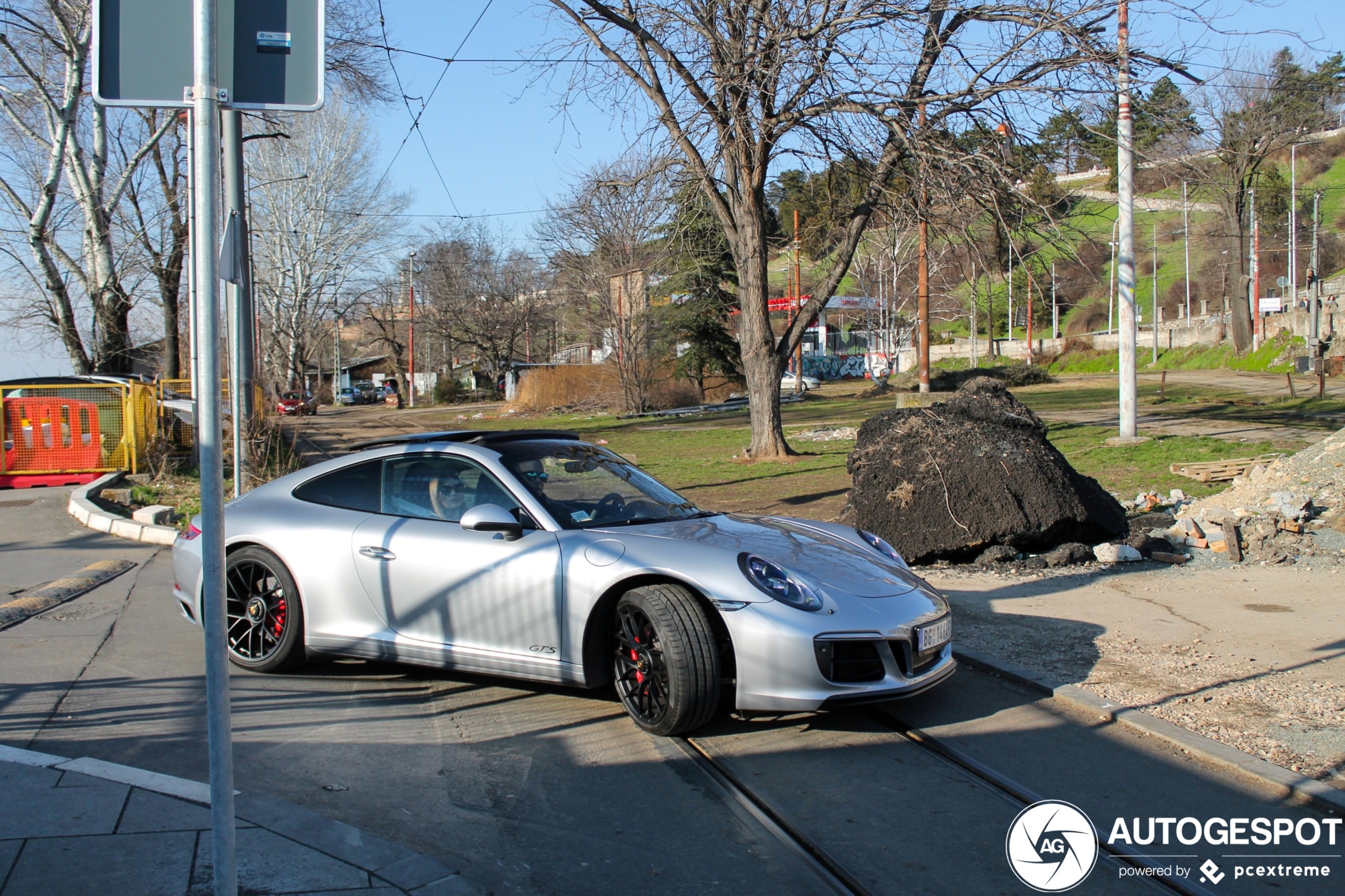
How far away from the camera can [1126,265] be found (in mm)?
16453

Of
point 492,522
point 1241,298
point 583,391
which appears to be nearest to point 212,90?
point 492,522

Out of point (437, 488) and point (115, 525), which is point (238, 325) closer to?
point (115, 525)

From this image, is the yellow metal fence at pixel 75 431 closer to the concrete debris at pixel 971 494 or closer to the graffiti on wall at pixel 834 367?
the concrete debris at pixel 971 494

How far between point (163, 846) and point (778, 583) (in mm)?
2668

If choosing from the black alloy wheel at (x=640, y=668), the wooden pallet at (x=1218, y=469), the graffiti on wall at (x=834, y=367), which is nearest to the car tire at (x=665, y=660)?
the black alloy wheel at (x=640, y=668)

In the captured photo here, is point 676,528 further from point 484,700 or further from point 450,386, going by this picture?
point 450,386

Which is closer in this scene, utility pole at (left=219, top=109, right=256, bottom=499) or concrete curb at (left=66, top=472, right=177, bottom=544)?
utility pole at (left=219, top=109, right=256, bottom=499)

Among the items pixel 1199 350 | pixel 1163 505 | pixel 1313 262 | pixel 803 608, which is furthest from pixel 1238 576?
pixel 1199 350

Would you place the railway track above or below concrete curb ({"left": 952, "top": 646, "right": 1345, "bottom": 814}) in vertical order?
below

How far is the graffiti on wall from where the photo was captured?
236 ft

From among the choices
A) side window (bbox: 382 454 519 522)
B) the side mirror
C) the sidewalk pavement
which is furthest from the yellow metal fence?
the sidewalk pavement

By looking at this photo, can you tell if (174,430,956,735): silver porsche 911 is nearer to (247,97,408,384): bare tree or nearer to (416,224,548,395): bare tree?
(247,97,408,384): bare tree

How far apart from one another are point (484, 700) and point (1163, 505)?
8.49 metres

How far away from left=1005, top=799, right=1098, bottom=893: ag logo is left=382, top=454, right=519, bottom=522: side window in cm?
292
